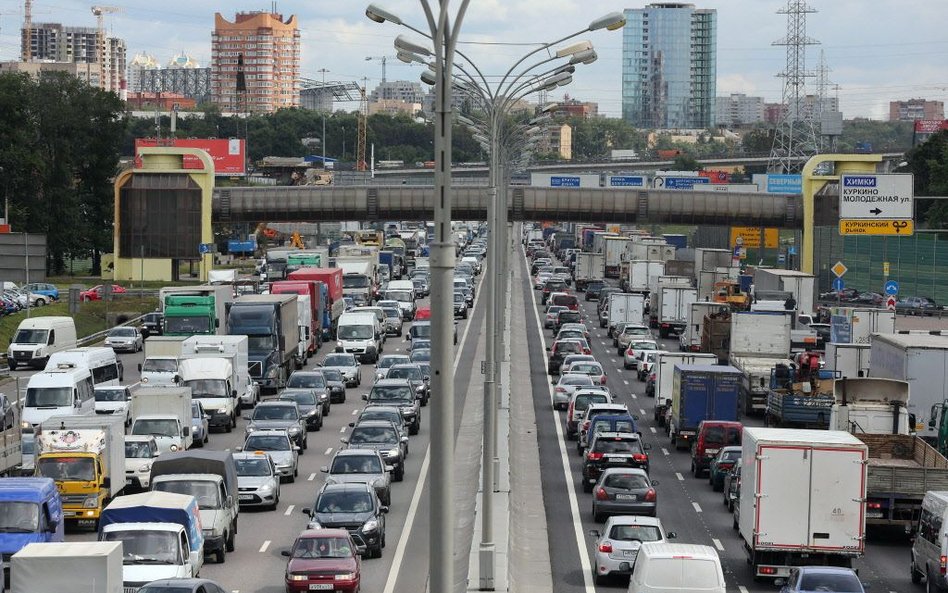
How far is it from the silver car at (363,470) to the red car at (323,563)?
7.64 metres

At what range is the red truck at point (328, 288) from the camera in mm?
76000

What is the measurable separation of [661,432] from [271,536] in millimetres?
20470

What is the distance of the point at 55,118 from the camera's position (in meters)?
130

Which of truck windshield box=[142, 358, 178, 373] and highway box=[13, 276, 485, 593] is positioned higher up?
truck windshield box=[142, 358, 178, 373]

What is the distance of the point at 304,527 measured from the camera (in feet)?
109

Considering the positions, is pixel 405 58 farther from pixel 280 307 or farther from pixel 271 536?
pixel 280 307

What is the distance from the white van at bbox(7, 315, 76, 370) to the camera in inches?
2571

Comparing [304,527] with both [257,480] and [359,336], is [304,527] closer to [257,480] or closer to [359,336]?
[257,480]

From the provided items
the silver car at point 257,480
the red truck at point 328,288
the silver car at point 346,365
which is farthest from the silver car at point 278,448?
the red truck at point 328,288

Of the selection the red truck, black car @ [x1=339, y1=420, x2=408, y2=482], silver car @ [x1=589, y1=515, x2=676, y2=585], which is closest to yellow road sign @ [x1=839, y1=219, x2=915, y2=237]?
the red truck

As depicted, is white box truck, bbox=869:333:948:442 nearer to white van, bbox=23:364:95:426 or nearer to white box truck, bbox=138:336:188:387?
white van, bbox=23:364:95:426

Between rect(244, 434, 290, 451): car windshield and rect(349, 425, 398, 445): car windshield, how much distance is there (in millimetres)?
1555

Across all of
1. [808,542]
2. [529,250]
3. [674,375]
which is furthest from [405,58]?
[529,250]

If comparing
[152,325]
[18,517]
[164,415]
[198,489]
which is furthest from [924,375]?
[152,325]
